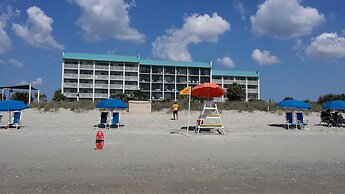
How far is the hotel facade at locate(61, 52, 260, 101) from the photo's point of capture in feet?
257

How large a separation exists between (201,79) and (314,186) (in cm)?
8512

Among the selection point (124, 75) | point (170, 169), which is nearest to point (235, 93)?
point (124, 75)

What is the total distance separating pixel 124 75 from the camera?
267 ft

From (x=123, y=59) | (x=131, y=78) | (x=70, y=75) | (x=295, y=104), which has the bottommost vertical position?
(x=295, y=104)

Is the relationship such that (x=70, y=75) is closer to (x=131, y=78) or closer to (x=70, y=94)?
(x=70, y=94)

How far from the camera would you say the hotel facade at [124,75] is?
78.4m

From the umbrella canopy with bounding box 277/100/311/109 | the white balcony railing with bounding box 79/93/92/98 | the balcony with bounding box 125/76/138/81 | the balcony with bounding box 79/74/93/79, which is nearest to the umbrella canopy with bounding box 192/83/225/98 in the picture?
the umbrella canopy with bounding box 277/100/311/109

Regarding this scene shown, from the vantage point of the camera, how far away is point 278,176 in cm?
607

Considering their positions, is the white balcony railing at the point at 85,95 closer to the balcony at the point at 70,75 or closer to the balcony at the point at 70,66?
the balcony at the point at 70,75

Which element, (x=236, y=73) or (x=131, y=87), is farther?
(x=236, y=73)

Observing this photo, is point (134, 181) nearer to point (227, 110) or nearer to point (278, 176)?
point (278, 176)

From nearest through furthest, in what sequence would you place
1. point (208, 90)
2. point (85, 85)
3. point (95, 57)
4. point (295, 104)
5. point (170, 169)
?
point (170, 169) → point (208, 90) → point (295, 104) → point (85, 85) → point (95, 57)

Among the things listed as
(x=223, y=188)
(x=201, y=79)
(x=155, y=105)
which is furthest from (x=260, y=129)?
(x=201, y=79)

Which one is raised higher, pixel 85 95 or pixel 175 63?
pixel 175 63
